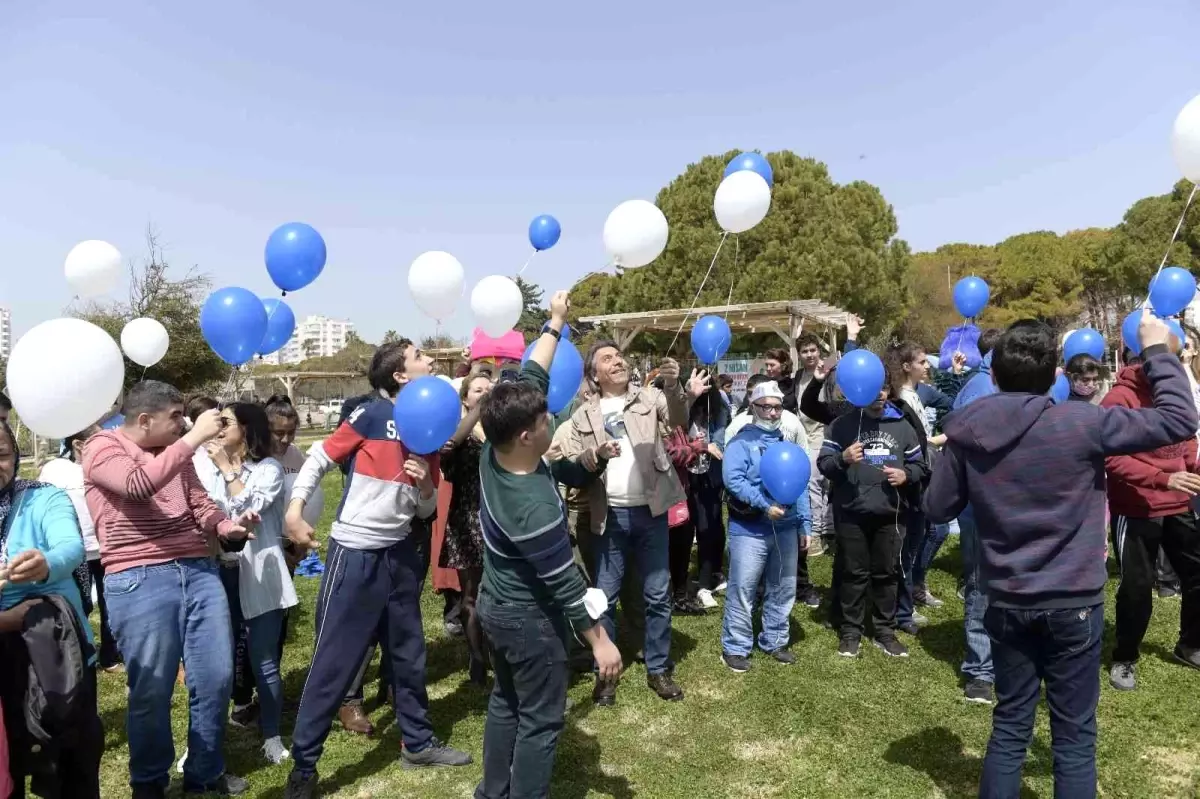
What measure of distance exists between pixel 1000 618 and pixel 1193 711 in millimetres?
2110

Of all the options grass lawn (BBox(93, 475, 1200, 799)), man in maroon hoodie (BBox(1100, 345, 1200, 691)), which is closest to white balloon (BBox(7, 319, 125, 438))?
grass lawn (BBox(93, 475, 1200, 799))

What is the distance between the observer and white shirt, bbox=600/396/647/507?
4098mm

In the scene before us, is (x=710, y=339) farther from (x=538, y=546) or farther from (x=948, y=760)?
(x=538, y=546)

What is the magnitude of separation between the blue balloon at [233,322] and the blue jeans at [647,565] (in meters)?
2.15

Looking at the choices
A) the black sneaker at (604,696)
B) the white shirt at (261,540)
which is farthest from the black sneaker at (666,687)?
the white shirt at (261,540)

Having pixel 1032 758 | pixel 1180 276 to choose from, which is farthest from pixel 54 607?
pixel 1180 276

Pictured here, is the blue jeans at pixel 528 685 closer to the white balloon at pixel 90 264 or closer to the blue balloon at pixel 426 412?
the blue balloon at pixel 426 412

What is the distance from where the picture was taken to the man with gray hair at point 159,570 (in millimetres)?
2805

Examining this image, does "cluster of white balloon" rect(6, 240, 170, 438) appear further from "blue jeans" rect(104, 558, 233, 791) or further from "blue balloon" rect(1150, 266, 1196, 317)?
"blue balloon" rect(1150, 266, 1196, 317)

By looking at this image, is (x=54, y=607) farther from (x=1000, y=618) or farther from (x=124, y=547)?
(x=1000, y=618)

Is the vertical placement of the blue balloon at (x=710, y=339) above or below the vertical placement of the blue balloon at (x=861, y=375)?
above

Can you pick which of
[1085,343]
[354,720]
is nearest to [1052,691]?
[354,720]

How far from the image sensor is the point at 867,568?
4543 millimetres

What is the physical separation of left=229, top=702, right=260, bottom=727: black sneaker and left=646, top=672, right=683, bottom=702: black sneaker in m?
2.22
